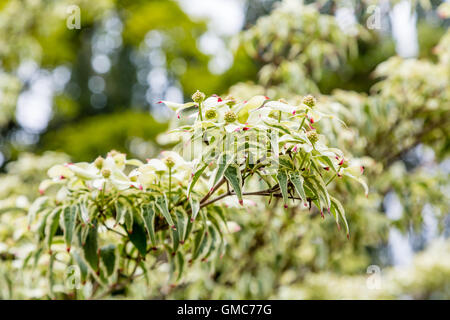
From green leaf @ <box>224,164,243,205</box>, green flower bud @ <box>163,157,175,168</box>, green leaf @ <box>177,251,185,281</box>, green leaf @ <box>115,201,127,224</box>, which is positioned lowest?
green leaf @ <box>177,251,185,281</box>

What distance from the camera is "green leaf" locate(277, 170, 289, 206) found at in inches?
32.8

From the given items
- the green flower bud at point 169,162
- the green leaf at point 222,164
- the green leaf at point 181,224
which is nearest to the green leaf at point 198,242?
the green leaf at point 181,224

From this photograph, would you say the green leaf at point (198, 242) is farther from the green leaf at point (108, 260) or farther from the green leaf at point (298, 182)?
the green leaf at point (298, 182)

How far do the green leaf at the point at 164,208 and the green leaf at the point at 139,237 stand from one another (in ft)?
0.33

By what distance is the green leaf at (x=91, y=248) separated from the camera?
1087 mm

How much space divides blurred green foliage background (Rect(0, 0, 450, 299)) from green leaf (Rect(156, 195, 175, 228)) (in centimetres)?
44

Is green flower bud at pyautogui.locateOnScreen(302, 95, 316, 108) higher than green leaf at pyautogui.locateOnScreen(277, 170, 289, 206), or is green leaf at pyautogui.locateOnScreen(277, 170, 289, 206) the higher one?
green flower bud at pyautogui.locateOnScreen(302, 95, 316, 108)

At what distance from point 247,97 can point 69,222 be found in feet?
3.53

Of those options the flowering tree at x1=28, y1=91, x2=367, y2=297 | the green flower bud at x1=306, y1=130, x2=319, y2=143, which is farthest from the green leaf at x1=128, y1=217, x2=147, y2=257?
the green flower bud at x1=306, y1=130, x2=319, y2=143

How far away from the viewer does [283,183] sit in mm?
849

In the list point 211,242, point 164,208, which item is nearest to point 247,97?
point 211,242

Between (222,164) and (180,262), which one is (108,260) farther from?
(222,164)

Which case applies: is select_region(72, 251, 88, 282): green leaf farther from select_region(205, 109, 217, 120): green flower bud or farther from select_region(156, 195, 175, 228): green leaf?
select_region(205, 109, 217, 120): green flower bud
